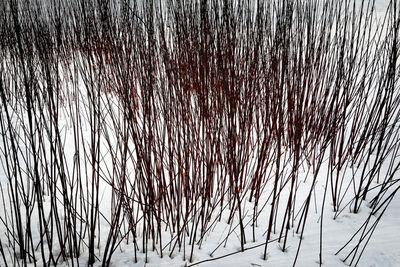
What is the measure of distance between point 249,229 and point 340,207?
47cm

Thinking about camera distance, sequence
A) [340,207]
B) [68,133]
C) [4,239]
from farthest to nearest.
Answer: [68,133]
[340,207]
[4,239]

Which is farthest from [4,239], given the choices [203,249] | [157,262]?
[203,249]

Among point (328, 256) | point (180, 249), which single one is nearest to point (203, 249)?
point (180, 249)

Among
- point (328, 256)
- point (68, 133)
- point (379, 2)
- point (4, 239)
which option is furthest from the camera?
point (379, 2)

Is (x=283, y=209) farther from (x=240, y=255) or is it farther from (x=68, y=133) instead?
(x=68, y=133)

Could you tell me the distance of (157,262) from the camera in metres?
1.06

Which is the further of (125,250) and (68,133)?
(68,133)

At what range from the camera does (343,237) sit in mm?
1135

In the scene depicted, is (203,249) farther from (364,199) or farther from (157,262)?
(364,199)

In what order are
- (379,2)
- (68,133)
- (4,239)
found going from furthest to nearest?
(379,2), (68,133), (4,239)

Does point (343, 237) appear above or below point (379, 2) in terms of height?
below

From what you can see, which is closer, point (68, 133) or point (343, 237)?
point (343, 237)

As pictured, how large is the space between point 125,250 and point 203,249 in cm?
32

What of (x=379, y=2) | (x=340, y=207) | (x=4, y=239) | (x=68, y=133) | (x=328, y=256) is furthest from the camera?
(x=379, y=2)
